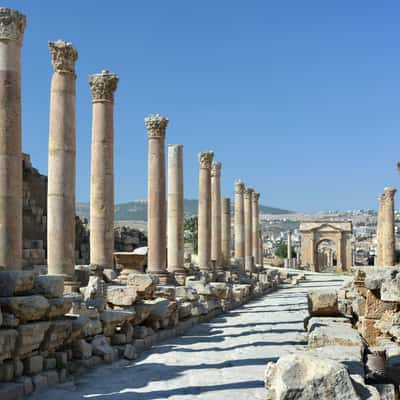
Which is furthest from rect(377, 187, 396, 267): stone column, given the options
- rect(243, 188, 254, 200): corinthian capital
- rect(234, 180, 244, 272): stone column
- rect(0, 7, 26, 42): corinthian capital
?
rect(0, 7, 26, 42): corinthian capital

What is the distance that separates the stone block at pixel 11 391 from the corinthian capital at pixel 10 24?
20.0 ft

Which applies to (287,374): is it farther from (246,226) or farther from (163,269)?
(246,226)

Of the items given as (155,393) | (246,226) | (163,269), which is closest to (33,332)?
(155,393)

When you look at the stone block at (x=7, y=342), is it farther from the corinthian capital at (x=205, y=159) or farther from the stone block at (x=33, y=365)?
the corinthian capital at (x=205, y=159)

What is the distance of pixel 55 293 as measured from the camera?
10.7 m

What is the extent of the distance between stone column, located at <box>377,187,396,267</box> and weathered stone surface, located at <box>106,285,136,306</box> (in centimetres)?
2159

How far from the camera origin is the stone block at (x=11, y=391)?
868 centimetres

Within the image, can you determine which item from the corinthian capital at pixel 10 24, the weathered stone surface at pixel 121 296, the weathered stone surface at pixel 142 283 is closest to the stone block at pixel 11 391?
the weathered stone surface at pixel 121 296

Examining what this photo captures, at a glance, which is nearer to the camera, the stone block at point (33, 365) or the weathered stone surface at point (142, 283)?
the stone block at point (33, 365)

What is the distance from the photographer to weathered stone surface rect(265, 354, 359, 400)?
6609mm

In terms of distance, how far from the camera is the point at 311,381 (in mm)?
6641

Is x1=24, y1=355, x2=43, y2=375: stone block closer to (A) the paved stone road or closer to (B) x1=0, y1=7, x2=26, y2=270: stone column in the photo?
(A) the paved stone road

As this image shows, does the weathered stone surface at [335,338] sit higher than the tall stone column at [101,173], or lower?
lower

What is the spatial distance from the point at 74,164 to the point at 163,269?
22.9ft
